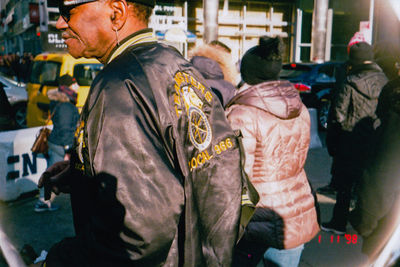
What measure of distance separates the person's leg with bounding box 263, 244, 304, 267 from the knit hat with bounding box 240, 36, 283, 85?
1.06 metres

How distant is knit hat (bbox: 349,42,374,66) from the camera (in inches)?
167

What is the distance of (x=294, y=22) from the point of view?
2034cm

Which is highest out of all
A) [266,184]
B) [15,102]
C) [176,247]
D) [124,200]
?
[124,200]

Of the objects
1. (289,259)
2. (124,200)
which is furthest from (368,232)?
(124,200)

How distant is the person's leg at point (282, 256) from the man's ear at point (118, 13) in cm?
165

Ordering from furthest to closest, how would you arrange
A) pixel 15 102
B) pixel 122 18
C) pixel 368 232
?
1. pixel 15 102
2. pixel 368 232
3. pixel 122 18

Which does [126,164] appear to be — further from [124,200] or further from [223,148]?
[223,148]

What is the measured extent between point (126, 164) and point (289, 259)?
1633 mm

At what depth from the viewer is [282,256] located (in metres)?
2.34

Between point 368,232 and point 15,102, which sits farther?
point 15,102

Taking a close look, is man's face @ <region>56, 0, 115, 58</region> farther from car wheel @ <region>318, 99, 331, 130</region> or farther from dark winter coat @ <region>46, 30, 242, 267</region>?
car wheel @ <region>318, 99, 331, 130</region>

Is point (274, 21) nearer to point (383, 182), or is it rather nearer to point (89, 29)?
point (383, 182)
